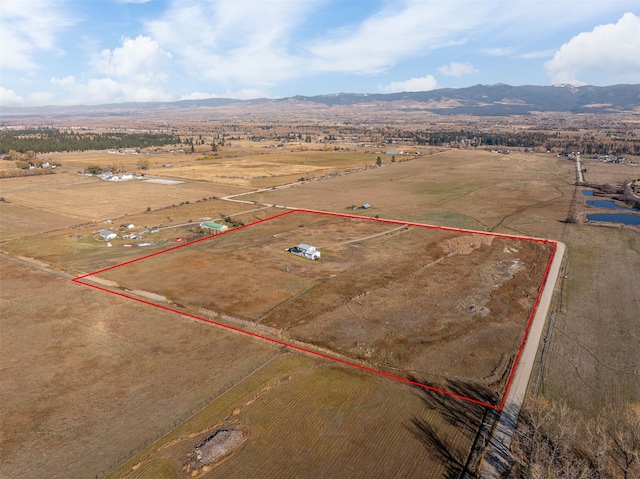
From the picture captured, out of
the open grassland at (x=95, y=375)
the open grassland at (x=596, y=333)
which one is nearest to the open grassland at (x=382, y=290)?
the open grassland at (x=596, y=333)

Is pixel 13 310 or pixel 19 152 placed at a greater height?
pixel 19 152

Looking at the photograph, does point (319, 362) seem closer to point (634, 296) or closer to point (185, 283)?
point (185, 283)

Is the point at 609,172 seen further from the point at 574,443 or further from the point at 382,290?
the point at 574,443

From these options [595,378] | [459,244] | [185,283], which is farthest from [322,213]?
[595,378]

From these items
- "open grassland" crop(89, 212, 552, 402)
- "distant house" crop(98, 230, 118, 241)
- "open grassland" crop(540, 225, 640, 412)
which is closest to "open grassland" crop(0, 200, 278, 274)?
"distant house" crop(98, 230, 118, 241)

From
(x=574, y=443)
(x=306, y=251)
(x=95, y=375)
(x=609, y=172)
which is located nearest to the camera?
(x=574, y=443)

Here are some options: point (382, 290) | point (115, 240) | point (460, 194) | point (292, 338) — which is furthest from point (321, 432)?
point (460, 194)

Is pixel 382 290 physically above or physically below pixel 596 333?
above
